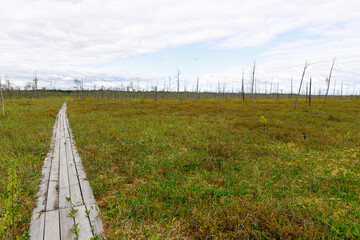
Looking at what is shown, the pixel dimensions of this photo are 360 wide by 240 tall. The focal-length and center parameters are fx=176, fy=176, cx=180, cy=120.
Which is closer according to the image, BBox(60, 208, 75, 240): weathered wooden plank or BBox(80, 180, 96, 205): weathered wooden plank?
BBox(60, 208, 75, 240): weathered wooden plank

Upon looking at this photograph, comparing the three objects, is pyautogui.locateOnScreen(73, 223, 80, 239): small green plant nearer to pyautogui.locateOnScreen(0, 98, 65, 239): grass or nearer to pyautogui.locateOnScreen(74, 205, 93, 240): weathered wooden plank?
pyautogui.locateOnScreen(74, 205, 93, 240): weathered wooden plank

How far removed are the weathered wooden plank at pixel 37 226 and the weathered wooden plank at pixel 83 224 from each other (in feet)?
1.84

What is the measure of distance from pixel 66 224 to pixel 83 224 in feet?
1.03

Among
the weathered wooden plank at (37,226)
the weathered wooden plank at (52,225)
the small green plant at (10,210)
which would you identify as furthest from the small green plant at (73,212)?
the small green plant at (10,210)

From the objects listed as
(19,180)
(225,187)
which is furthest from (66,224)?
(225,187)

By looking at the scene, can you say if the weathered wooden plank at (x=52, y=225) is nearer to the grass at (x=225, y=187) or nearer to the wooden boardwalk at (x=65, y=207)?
the wooden boardwalk at (x=65, y=207)

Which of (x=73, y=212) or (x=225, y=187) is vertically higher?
A: (x=73, y=212)

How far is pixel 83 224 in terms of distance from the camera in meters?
3.42

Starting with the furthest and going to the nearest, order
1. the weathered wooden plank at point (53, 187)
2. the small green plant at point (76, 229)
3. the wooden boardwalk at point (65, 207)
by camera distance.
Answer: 1. the weathered wooden plank at point (53, 187)
2. the wooden boardwalk at point (65, 207)
3. the small green plant at point (76, 229)

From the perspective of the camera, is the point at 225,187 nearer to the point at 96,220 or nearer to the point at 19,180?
the point at 96,220

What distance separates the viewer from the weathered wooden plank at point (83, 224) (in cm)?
320

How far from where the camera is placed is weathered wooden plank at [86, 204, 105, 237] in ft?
10.8

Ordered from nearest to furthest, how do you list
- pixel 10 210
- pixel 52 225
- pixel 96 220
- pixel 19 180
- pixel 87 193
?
pixel 19 180 < pixel 10 210 < pixel 52 225 < pixel 96 220 < pixel 87 193

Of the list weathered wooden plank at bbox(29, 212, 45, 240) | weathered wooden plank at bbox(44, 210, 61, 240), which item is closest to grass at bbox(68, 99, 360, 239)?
weathered wooden plank at bbox(44, 210, 61, 240)
